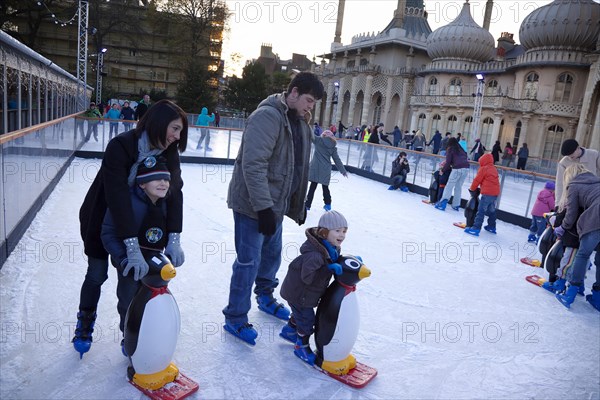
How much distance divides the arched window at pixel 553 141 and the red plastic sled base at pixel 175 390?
27.9m

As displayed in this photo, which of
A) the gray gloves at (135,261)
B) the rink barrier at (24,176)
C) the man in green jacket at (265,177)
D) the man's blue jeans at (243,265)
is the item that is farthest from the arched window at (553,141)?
the gray gloves at (135,261)

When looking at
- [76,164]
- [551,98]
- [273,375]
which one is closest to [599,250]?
[273,375]

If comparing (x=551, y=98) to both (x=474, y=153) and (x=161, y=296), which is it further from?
(x=161, y=296)

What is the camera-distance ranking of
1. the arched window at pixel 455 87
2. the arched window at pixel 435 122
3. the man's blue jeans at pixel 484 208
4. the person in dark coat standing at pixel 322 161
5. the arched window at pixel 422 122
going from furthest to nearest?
the arched window at pixel 422 122, the arched window at pixel 455 87, the arched window at pixel 435 122, the person in dark coat standing at pixel 322 161, the man's blue jeans at pixel 484 208

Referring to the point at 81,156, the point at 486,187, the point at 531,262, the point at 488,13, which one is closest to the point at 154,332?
the point at 531,262

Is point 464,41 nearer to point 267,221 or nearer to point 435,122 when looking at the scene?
point 435,122

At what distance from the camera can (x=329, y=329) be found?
8.46 ft

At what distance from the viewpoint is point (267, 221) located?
262 cm

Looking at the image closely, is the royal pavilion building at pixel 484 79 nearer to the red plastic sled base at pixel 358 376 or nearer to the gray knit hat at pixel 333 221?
the gray knit hat at pixel 333 221

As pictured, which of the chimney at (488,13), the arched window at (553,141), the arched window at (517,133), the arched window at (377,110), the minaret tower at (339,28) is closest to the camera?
the arched window at (553,141)

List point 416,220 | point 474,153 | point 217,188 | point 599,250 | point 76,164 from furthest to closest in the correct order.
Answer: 1. point 474,153
2. point 76,164
3. point 217,188
4. point 416,220
5. point 599,250

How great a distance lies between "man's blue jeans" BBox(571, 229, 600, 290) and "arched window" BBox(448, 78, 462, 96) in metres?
31.4

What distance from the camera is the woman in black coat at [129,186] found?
7.07 feet

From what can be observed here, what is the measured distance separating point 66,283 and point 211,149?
938 centimetres
